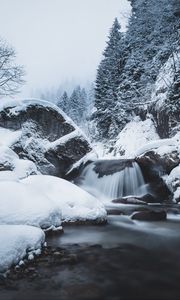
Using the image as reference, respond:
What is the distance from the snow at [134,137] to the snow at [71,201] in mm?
13657

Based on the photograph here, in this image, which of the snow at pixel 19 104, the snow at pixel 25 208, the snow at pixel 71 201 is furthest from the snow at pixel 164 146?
the snow at pixel 25 208

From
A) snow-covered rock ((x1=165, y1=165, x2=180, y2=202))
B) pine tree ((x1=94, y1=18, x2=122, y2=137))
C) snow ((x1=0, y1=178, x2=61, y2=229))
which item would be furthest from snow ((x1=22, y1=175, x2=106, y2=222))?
pine tree ((x1=94, y1=18, x2=122, y2=137))

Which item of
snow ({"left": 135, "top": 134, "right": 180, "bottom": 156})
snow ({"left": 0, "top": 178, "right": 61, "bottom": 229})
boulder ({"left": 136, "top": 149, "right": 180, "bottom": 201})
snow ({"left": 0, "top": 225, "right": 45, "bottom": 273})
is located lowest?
snow ({"left": 0, "top": 225, "right": 45, "bottom": 273})

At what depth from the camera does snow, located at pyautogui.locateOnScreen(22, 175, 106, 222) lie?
292 inches

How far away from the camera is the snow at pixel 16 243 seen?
154 inches

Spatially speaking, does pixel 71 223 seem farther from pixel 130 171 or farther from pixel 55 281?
pixel 130 171

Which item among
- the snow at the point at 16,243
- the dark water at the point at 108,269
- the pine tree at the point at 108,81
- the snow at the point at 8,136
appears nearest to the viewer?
the dark water at the point at 108,269

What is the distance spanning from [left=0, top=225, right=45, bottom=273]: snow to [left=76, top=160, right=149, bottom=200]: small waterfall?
372 inches

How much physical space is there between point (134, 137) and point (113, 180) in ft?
32.7

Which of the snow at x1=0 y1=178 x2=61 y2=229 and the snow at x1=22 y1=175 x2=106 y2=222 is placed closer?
the snow at x1=0 y1=178 x2=61 y2=229

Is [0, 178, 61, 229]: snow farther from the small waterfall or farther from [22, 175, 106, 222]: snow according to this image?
the small waterfall

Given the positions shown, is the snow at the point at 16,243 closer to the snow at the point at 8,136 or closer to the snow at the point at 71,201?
the snow at the point at 71,201

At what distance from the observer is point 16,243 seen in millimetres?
4164

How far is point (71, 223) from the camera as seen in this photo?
7285 mm
